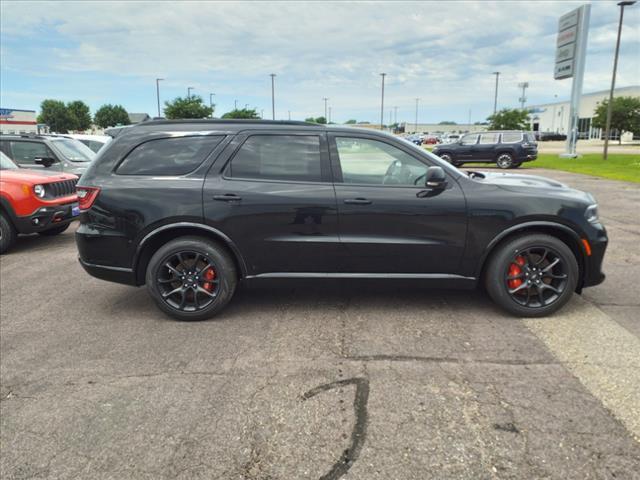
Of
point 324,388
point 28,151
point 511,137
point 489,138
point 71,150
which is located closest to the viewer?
point 324,388

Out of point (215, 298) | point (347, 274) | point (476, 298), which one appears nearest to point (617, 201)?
point (476, 298)

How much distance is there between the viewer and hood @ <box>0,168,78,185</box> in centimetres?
731

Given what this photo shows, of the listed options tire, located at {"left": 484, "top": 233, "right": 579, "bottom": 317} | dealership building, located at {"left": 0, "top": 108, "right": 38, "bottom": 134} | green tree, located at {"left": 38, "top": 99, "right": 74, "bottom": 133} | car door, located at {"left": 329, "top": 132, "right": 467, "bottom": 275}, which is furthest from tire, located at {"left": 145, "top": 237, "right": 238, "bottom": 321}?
green tree, located at {"left": 38, "top": 99, "right": 74, "bottom": 133}

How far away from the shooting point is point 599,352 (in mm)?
3604

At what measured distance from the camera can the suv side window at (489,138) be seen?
895 inches

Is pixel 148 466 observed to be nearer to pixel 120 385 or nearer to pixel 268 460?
pixel 268 460

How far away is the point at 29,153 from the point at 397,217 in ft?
29.8

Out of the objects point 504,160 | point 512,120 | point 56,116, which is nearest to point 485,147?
point 504,160

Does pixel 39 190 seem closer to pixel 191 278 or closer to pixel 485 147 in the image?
pixel 191 278

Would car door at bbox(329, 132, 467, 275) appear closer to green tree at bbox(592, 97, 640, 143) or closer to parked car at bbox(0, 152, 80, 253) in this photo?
parked car at bbox(0, 152, 80, 253)

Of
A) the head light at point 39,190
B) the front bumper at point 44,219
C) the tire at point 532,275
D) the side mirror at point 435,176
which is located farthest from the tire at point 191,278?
Result: the head light at point 39,190

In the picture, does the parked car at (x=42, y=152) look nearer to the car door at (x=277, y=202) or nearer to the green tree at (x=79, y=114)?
the car door at (x=277, y=202)

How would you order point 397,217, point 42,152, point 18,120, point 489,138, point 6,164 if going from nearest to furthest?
point 397,217 → point 6,164 → point 42,152 → point 489,138 → point 18,120

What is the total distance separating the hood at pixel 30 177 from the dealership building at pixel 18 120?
74.9 m
